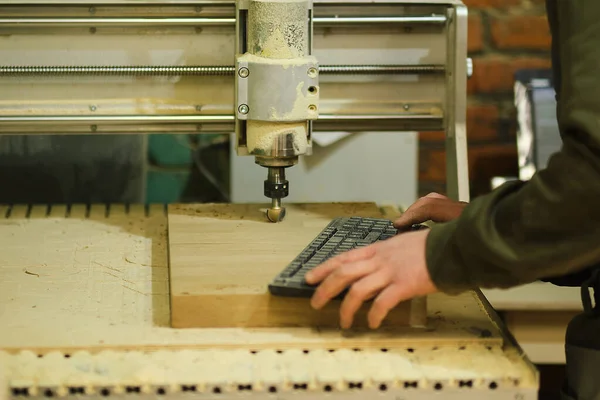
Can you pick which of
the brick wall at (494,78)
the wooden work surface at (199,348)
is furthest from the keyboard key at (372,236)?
the brick wall at (494,78)

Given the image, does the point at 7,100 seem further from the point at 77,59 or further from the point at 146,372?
the point at 146,372

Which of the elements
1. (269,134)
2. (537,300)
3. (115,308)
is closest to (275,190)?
(269,134)

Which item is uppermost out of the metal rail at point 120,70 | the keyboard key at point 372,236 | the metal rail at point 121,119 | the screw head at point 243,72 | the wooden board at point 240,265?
the screw head at point 243,72

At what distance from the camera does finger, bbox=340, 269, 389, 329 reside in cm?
77

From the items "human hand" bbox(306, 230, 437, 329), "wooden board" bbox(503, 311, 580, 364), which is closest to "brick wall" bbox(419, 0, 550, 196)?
"wooden board" bbox(503, 311, 580, 364)

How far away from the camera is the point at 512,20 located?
5.83 feet

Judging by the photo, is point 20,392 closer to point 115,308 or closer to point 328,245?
point 115,308

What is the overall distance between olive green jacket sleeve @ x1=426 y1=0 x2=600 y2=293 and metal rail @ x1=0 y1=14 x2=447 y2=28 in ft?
1.48

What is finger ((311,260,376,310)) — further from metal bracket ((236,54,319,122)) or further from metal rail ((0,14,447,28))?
metal rail ((0,14,447,28))

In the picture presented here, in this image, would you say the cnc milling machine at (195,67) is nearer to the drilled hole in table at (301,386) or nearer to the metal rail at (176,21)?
the metal rail at (176,21)

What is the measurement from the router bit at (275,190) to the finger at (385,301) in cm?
36

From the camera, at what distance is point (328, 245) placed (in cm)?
Result: 93

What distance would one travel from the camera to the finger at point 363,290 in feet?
2.51

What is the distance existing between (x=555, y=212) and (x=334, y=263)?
205 millimetres
